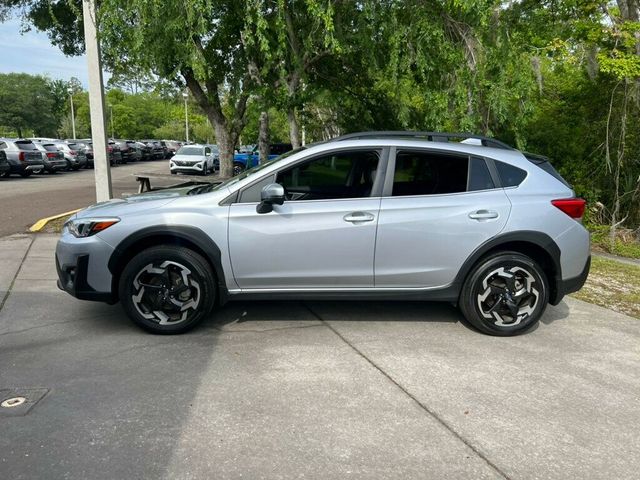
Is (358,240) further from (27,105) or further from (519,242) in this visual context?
(27,105)

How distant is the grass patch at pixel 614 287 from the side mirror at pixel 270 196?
12.7 feet

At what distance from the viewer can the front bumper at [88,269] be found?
441cm

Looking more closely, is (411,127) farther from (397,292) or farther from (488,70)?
(397,292)

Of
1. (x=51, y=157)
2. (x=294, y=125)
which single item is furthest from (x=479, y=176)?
(x=51, y=157)

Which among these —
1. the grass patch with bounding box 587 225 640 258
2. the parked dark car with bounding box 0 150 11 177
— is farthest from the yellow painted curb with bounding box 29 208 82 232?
the parked dark car with bounding box 0 150 11 177

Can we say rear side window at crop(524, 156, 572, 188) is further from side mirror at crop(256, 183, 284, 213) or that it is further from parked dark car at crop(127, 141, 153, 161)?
parked dark car at crop(127, 141, 153, 161)

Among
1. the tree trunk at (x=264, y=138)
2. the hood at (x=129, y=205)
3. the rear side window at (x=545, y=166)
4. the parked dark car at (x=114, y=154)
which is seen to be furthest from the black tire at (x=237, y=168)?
the rear side window at (x=545, y=166)

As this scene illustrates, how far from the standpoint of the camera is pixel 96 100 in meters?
9.09

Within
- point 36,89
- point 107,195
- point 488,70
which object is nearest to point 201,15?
point 107,195

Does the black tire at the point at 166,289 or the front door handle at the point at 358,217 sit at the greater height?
the front door handle at the point at 358,217

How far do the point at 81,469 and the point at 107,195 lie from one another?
24.6ft

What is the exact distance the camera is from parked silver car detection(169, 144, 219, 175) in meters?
27.4

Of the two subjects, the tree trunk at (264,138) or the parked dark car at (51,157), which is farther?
the parked dark car at (51,157)

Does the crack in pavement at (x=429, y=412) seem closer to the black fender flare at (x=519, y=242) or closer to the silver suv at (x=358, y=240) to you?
the silver suv at (x=358, y=240)
